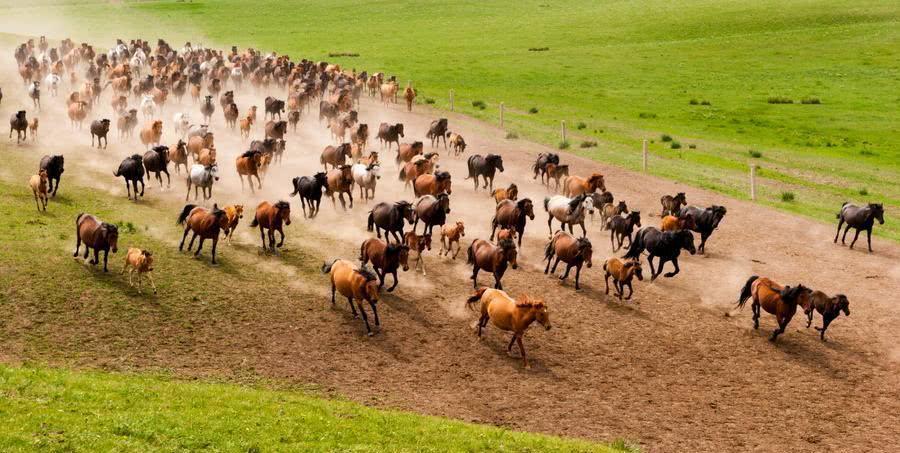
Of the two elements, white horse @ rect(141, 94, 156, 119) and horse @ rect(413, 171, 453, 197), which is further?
white horse @ rect(141, 94, 156, 119)

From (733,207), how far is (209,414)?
26.7 meters

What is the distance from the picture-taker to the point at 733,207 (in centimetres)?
3625

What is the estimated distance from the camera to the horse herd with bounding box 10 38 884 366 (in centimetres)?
2214

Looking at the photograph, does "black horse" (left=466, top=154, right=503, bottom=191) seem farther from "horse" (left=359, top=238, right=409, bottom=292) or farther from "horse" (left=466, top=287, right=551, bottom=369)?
"horse" (left=466, top=287, right=551, bottom=369)

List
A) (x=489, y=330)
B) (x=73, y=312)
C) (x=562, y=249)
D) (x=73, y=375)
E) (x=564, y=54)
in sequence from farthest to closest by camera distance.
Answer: (x=564, y=54) → (x=562, y=249) → (x=489, y=330) → (x=73, y=312) → (x=73, y=375)

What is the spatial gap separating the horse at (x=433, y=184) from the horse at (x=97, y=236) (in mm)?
12585

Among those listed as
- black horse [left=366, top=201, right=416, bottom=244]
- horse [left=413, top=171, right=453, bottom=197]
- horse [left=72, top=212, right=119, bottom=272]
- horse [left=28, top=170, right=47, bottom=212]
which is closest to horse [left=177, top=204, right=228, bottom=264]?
horse [left=72, top=212, right=119, bottom=272]

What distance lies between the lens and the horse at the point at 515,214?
92.3ft

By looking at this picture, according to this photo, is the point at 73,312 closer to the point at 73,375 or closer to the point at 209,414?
the point at 73,375

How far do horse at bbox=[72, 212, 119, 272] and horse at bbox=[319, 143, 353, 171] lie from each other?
14567 mm

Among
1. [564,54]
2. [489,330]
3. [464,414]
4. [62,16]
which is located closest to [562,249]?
[489,330]

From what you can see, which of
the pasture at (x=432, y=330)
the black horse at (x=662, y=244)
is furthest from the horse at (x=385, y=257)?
the black horse at (x=662, y=244)

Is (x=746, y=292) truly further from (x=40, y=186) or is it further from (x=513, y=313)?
(x=40, y=186)

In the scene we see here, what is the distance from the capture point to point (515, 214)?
28.2m
